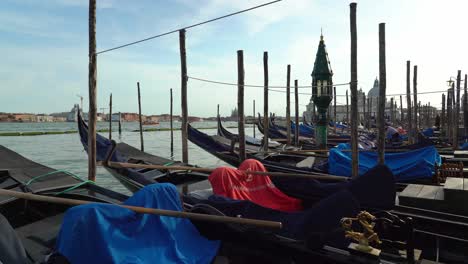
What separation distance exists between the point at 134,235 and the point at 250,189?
7.50 feet

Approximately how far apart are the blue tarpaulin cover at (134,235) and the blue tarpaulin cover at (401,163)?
4.65 metres

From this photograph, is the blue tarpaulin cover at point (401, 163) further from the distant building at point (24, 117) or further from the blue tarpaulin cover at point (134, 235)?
the distant building at point (24, 117)

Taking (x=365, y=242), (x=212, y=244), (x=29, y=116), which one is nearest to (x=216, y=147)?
(x=212, y=244)

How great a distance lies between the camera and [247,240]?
115 inches

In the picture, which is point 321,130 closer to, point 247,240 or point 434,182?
point 434,182

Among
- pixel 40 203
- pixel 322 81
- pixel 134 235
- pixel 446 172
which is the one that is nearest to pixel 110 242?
pixel 134 235

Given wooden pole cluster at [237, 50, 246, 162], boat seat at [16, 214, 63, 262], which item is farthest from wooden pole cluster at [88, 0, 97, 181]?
wooden pole cluster at [237, 50, 246, 162]

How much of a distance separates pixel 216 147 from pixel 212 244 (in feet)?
19.9

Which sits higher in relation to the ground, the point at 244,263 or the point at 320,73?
the point at 320,73

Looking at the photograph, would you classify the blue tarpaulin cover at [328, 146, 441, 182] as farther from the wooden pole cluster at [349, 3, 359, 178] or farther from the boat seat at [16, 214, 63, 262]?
the boat seat at [16, 214, 63, 262]

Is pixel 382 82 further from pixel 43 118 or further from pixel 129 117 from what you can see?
pixel 43 118

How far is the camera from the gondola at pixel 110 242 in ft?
8.12

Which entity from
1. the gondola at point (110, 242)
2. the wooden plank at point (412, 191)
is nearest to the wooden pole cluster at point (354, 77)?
the wooden plank at point (412, 191)

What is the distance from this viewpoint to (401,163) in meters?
6.82
